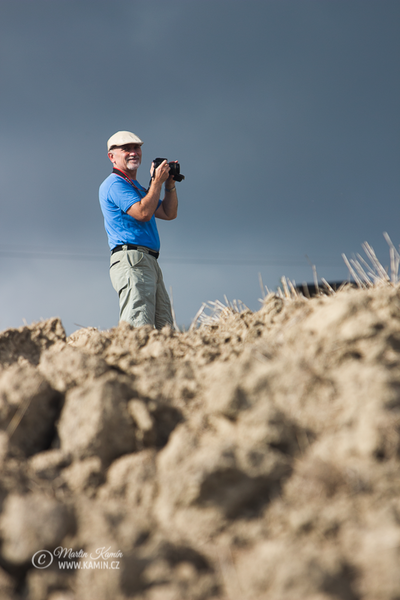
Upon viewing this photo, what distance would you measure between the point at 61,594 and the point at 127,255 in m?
2.77

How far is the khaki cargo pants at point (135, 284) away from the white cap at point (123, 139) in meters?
1.02

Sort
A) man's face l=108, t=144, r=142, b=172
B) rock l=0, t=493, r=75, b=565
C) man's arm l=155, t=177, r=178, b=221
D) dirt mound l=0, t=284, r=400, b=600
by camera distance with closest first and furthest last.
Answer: dirt mound l=0, t=284, r=400, b=600, rock l=0, t=493, r=75, b=565, man's face l=108, t=144, r=142, b=172, man's arm l=155, t=177, r=178, b=221

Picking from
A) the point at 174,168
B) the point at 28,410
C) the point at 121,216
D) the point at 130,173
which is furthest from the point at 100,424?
the point at 174,168

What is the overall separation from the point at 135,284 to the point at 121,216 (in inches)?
25.5

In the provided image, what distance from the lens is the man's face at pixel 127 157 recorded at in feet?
13.4

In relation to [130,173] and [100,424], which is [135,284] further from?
[100,424]

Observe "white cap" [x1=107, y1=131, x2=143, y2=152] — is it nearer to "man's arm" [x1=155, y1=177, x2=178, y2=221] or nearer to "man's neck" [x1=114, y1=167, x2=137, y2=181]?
"man's neck" [x1=114, y1=167, x2=137, y2=181]

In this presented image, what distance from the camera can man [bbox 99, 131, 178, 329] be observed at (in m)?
3.71

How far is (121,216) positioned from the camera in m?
3.89

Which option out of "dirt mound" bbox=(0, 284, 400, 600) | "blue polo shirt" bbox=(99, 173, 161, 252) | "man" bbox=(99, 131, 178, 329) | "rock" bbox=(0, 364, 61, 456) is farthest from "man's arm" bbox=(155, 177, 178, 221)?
"rock" bbox=(0, 364, 61, 456)

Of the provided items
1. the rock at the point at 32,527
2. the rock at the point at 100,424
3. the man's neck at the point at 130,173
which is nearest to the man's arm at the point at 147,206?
the man's neck at the point at 130,173

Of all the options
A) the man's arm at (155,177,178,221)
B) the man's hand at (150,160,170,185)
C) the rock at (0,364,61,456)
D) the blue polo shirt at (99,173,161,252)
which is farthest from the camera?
the man's arm at (155,177,178,221)

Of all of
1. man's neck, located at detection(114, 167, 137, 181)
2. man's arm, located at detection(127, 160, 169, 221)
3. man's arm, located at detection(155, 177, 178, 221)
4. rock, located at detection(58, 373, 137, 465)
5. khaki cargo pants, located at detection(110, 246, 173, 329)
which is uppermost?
man's neck, located at detection(114, 167, 137, 181)

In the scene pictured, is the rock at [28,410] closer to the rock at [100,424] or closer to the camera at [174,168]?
the rock at [100,424]
